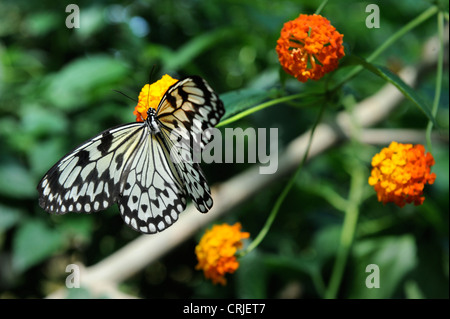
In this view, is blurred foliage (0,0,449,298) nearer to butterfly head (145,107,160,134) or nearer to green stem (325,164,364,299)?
green stem (325,164,364,299)

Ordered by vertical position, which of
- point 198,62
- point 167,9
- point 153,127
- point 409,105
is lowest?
point 153,127

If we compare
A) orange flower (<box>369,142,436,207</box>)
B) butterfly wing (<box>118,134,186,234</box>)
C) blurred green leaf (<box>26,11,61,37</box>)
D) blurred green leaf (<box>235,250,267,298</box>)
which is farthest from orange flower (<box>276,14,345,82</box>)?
blurred green leaf (<box>26,11,61,37</box>)

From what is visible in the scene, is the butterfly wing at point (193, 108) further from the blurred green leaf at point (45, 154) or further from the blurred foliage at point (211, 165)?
the blurred green leaf at point (45, 154)

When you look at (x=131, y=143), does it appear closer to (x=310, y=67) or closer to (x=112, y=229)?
(x=310, y=67)

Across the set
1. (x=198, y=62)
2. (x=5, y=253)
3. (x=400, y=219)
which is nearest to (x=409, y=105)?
(x=400, y=219)
